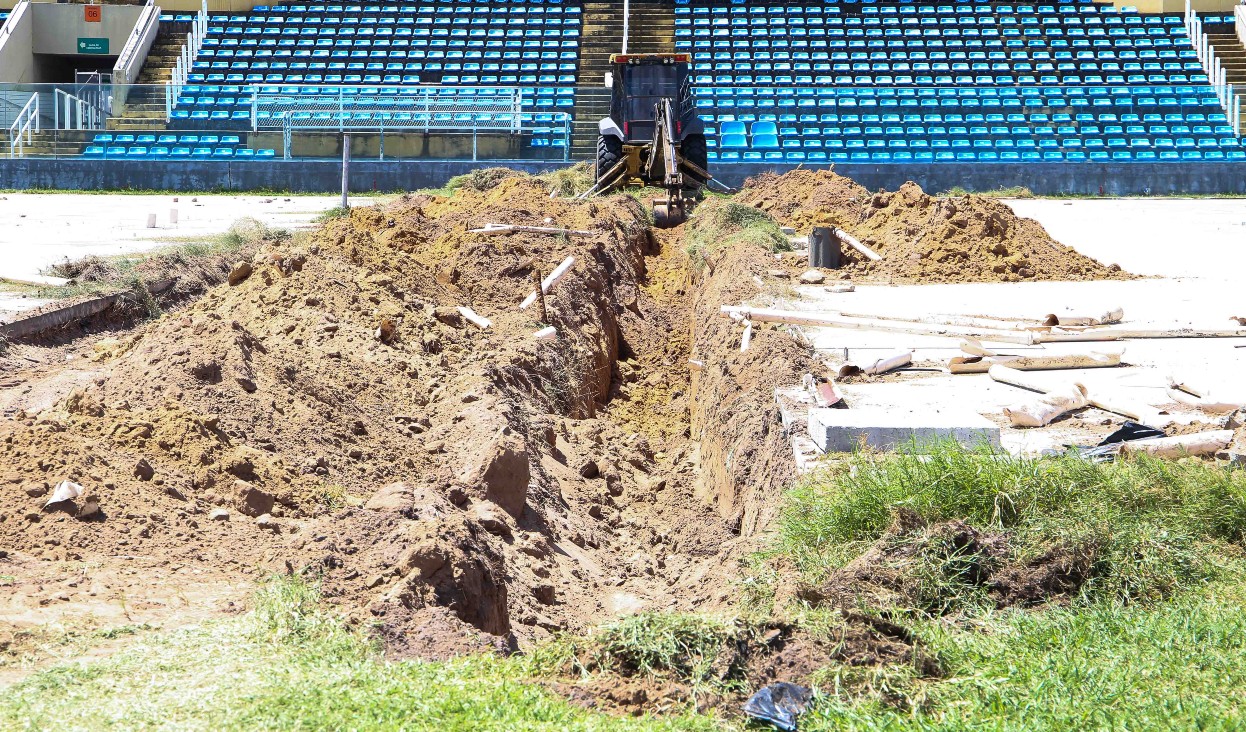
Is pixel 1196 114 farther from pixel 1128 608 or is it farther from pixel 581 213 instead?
pixel 1128 608

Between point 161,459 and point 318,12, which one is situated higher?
point 318,12

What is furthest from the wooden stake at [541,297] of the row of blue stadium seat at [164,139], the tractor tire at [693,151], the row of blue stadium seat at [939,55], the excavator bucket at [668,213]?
the row of blue stadium seat at [939,55]

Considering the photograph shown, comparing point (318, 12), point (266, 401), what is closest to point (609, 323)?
point (266, 401)

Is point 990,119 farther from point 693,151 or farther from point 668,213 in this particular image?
point 668,213

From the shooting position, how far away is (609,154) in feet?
73.9

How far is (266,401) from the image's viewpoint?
7.39 m

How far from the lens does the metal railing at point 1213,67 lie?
110 feet

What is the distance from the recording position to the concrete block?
6.27 meters

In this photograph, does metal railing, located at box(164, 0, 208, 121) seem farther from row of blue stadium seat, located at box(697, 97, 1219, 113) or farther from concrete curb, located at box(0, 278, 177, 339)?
concrete curb, located at box(0, 278, 177, 339)

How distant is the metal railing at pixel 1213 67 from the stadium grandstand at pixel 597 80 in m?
0.07

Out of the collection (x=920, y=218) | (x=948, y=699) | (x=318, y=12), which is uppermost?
(x=318, y=12)

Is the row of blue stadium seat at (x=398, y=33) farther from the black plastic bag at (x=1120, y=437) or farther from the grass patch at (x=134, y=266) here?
the black plastic bag at (x=1120, y=437)

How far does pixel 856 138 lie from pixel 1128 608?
29641 mm

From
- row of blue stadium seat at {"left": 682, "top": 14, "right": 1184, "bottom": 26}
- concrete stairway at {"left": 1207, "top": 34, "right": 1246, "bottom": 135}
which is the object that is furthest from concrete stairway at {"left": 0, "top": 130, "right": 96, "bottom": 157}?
concrete stairway at {"left": 1207, "top": 34, "right": 1246, "bottom": 135}
